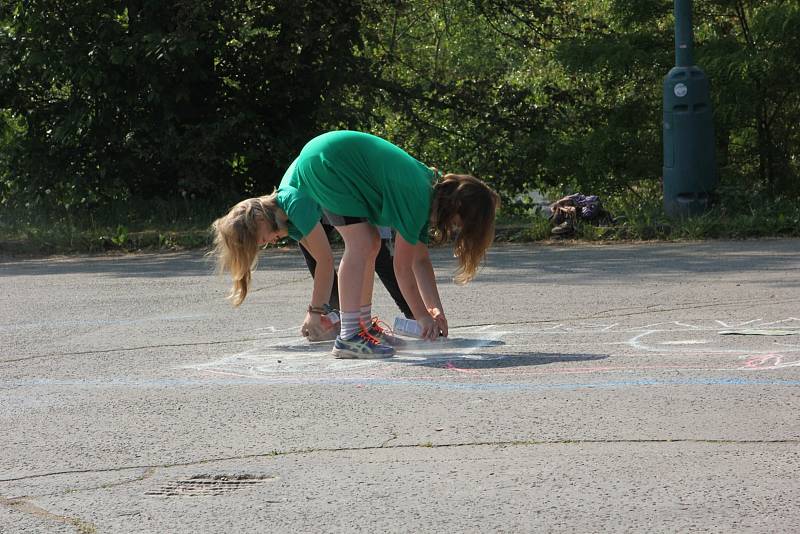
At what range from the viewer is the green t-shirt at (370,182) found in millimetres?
6319

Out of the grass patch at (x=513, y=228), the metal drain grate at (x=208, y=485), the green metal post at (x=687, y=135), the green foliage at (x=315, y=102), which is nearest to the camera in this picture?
the metal drain grate at (x=208, y=485)

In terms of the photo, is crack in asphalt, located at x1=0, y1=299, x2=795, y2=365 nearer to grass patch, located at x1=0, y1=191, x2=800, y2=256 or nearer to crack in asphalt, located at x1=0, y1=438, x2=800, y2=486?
crack in asphalt, located at x1=0, y1=438, x2=800, y2=486

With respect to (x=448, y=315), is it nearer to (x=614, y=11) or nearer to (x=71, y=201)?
(x=614, y=11)

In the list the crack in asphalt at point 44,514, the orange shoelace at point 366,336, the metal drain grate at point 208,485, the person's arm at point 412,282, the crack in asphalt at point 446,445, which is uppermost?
the person's arm at point 412,282

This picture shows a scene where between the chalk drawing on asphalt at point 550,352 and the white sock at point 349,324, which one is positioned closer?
the chalk drawing on asphalt at point 550,352

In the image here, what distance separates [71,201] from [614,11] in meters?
6.64

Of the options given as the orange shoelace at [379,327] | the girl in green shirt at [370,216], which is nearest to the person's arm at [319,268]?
the girl in green shirt at [370,216]

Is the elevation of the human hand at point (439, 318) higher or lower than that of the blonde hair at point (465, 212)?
lower

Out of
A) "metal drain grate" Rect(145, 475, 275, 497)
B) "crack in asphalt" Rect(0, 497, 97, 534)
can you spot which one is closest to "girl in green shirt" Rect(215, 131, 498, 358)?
"metal drain grate" Rect(145, 475, 275, 497)

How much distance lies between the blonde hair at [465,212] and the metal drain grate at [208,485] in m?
2.25

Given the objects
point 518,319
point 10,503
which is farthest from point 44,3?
point 10,503

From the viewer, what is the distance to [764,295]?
8344 millimetres

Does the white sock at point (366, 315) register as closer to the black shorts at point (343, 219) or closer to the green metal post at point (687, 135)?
the black shorts at point (343, 219)

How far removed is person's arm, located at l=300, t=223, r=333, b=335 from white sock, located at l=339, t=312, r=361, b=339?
0.36 m
